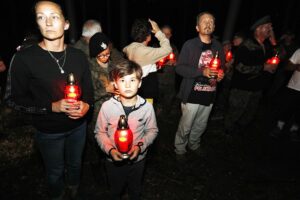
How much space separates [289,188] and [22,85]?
456cm

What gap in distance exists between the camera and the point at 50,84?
2660mm

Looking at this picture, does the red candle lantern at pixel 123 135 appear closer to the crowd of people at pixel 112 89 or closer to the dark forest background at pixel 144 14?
the crowd of people at pixel 112 89

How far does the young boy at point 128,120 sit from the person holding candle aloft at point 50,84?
337 millimetres

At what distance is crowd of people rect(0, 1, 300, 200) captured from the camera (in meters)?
2.62

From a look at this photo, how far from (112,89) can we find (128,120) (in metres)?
0.71

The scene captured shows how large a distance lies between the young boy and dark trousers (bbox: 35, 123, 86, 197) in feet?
1.38

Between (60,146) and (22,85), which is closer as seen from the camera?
(22,85)

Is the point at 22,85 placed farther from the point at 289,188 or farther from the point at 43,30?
the point at 289,188

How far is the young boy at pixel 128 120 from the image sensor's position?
2.68 metres

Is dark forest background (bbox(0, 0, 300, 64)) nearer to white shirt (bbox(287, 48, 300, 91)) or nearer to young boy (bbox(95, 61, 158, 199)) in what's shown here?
white shirt (bbox(287, 48, 300, 91))

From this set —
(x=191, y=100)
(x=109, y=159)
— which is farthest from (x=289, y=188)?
(x=109, y=159)

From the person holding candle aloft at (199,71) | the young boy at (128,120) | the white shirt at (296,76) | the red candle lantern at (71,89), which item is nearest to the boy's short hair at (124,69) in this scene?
the young boy at (128,120)

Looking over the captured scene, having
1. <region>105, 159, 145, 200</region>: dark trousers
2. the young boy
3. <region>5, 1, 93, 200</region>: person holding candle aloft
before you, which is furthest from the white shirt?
<region>5, 1, 93, 200</region>: person holding candle aloft

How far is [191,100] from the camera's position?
4340 mm
